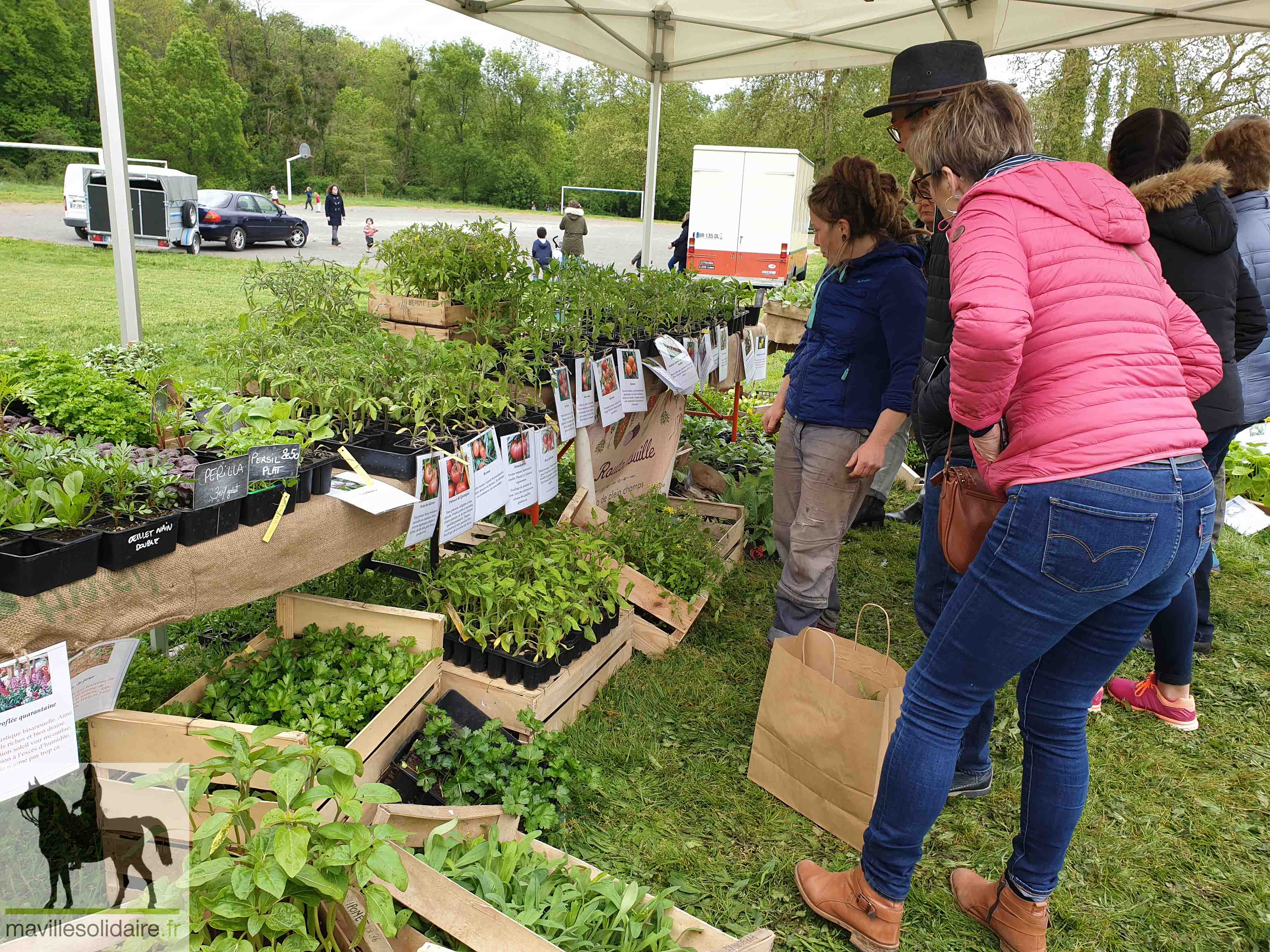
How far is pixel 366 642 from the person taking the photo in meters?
2.26

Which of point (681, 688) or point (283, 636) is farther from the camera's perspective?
point (681, 688)

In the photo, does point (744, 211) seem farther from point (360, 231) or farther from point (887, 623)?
point (887, 623)

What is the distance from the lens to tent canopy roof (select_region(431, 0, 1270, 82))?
14.7ft

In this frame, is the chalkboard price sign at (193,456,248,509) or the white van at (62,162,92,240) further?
the white van at (62,162,92,240)

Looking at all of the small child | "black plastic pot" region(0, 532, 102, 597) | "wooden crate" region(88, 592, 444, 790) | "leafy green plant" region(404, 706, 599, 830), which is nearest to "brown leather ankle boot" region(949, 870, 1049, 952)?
"leafy green plant" region(404, 706, 599, 830)

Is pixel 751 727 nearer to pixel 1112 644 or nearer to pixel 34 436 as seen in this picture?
pixel 1112 644

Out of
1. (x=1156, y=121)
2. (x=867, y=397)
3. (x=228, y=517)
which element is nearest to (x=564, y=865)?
(x=228, y=517)

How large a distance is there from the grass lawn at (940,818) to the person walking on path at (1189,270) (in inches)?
10.2

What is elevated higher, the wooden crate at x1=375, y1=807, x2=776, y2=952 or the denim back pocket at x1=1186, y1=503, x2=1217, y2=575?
the denim back pocket at x1=1186, y1=503, x2=1217, y2=575

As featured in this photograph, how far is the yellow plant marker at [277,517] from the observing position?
1751 mm

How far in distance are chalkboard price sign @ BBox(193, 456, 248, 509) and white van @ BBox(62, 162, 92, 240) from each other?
1392 centimetres

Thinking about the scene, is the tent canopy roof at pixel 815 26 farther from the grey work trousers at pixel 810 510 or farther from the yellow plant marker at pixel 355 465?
the yellow plant marker at pixel 355 465

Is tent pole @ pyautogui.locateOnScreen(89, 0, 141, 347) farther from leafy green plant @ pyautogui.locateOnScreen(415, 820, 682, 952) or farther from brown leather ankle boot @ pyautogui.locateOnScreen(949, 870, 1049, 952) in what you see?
brown leather ankle boot @ pyautogui.locateOnScreen(949, 870, 1049, 952)

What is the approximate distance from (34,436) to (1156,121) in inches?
123
